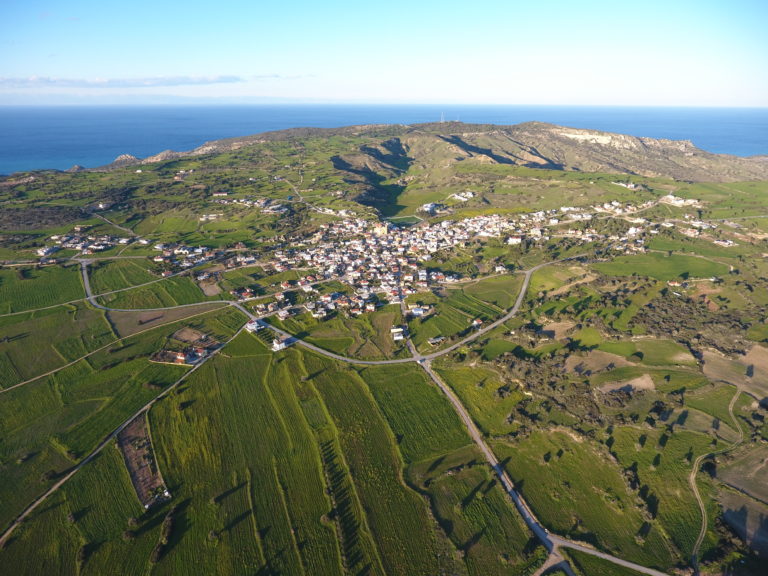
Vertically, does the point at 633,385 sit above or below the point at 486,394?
above

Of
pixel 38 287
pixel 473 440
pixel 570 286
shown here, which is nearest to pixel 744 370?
pixel 570 286

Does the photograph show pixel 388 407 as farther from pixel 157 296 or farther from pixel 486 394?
pixel 157 296

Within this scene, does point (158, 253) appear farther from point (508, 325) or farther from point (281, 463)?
point (508, 325)

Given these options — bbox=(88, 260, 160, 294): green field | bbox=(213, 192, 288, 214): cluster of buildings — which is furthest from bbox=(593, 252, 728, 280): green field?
bbox=(88, 260, 160, 294): green field

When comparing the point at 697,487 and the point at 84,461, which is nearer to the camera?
the point at 697,487

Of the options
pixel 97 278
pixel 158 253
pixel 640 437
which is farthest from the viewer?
pixel 158 253

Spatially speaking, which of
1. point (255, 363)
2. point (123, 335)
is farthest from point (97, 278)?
point (255, 363)
